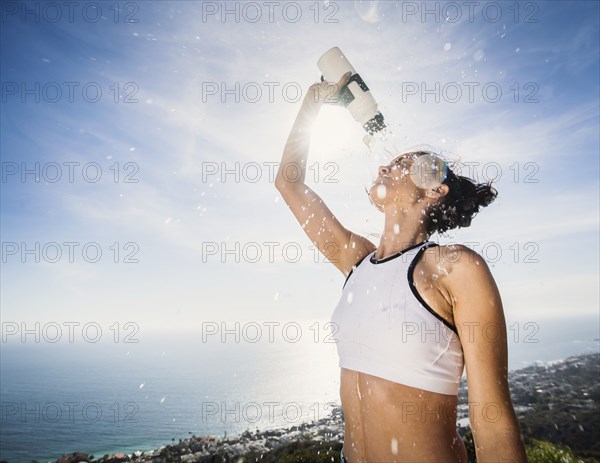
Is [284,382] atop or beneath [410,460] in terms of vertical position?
beneath

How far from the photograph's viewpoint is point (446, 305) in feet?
5.52

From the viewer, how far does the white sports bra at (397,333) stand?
1.63 metres

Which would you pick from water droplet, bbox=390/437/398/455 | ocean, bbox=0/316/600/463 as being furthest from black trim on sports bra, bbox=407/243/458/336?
ocean, bbox=0/316/600/463

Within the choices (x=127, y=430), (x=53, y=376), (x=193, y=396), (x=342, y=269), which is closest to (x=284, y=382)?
(x=193, y=396)

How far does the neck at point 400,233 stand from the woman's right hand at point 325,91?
127cm

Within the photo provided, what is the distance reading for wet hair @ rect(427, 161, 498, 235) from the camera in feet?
8.40

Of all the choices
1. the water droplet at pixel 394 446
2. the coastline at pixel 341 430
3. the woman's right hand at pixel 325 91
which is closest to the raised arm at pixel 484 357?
the water droplet at pixel 394 446

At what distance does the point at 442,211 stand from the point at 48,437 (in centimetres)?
12312

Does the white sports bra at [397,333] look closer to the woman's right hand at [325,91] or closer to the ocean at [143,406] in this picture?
the woman's right hand at [325,91]

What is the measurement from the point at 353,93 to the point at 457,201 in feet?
5.18

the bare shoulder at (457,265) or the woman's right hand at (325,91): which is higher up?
the woman's right hand at (325,91)

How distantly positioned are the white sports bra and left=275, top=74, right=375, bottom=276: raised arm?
1.97ft

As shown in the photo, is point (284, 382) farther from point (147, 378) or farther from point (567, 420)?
point (567, 420)

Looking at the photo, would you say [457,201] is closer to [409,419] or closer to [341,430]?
[409,419]
